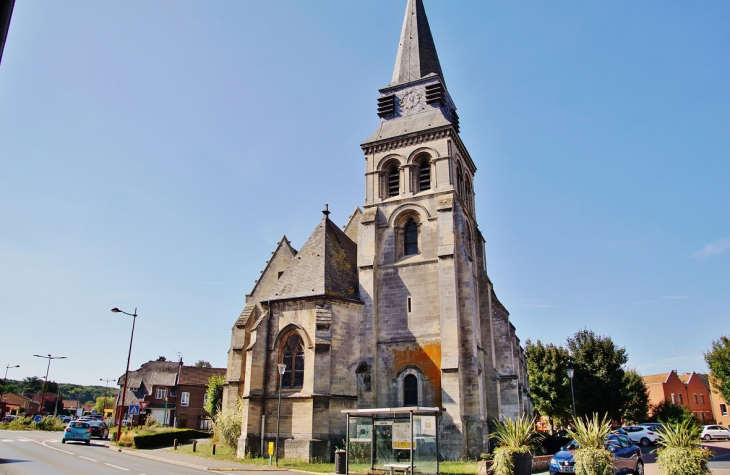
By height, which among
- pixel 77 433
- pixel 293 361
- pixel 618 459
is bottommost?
pixel 77 433

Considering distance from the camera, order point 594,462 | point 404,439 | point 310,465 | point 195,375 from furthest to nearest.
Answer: point 195,375, point 310,465, point 404,439, point 594,462

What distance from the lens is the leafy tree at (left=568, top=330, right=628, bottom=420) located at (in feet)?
124

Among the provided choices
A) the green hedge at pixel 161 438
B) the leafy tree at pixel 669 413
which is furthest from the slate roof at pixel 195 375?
the leafy tree at pixel 669 413

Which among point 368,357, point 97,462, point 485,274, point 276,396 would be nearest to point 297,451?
point 276,396

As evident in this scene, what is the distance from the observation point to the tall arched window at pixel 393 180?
27.8 metres

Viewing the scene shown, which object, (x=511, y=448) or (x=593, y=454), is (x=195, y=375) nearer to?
(x=511, y=448)

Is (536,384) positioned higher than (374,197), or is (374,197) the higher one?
(374,197)

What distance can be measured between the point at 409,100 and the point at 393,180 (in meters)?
5.38

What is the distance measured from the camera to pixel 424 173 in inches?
1081

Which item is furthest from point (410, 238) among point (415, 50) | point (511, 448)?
point (511, 448)

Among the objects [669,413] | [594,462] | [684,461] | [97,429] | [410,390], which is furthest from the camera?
[669,413]

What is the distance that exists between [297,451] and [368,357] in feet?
17.0

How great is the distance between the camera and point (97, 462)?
18797 millimetres

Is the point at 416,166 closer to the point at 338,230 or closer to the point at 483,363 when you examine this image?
the point at 338,230
